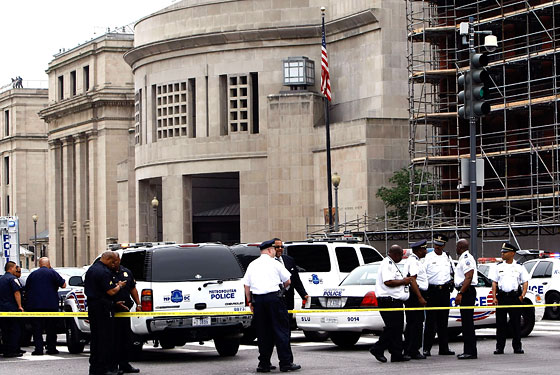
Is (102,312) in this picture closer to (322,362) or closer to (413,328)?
(322,362)

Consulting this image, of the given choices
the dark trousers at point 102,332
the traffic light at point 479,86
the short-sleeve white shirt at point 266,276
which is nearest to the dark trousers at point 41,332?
the dark trousers at point 102,332

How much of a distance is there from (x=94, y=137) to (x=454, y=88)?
45049mm

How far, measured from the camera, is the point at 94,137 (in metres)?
91.2

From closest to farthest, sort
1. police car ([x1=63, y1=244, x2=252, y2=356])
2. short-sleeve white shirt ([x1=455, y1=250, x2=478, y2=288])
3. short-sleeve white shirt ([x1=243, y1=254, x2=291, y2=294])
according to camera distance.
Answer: short-sleeve white shirt ([x1=243, y1=254, x2=291, y2=294]) → short-sleeve white shirt ([x1=455, y1=250, x2=478, y2=288]) → police car ([x1=63, y1=244, x2=252, y2=356])

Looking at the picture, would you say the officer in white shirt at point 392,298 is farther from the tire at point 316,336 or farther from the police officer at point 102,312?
the tire at point 316,336

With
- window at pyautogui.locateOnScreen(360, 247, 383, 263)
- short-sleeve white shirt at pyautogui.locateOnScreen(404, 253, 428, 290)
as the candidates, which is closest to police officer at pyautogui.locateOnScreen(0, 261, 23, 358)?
short-sleeve white shirt at pyautogui.locateOnScreen(404, 253, 428, 290)

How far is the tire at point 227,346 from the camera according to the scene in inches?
786

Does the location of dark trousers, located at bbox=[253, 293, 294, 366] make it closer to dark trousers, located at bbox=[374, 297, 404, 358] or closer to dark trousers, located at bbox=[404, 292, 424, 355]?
dark trousers, located at bbox=[374, 297, 404, 358]

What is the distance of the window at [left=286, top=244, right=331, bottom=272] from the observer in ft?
81.8

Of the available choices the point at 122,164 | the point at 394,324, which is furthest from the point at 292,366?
the point at 122,164

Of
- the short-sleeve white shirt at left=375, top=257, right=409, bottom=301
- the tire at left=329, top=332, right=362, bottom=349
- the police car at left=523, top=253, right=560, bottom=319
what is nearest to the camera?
the short-sleeve white shirt at left=375, top=257, right=409, bottom=301

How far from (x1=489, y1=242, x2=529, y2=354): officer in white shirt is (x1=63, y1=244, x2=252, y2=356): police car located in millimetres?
4052

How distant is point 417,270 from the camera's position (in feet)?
59.6

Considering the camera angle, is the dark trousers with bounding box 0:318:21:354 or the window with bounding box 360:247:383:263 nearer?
the dark trousers with bounding box 0:318:21:354
